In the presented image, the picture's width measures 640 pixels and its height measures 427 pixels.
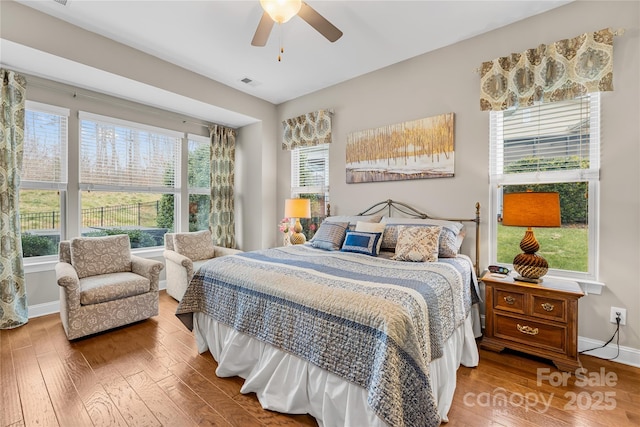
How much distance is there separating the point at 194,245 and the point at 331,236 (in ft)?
6.57

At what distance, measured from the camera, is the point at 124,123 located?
3855 mm

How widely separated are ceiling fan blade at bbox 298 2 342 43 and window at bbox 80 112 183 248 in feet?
10.2

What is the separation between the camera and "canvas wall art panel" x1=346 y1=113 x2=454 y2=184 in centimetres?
308

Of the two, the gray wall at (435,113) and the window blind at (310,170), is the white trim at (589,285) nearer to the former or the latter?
the gray wall at (435,113)

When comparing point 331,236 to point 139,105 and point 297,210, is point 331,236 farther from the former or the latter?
point 139,105

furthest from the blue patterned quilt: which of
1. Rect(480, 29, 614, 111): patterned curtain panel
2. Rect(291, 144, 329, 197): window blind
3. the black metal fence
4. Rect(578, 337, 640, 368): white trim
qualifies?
the black metal fence

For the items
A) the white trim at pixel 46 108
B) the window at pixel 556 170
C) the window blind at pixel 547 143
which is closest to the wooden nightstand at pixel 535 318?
the window at pixel 556 170

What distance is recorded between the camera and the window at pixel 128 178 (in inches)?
144

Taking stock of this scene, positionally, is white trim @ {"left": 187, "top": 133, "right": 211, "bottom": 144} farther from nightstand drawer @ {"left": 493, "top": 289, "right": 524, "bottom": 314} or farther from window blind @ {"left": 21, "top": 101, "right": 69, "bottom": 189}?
nightstand drawer @ {"left": 493, "top": 289, "right": 524, "bottom": 314}

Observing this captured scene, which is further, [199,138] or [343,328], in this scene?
[199,138]

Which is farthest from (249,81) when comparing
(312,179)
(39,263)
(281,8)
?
(39,263)

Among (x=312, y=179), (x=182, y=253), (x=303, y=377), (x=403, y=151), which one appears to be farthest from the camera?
(x=312, y=179)

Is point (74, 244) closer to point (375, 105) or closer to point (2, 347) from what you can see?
point (2, 347)

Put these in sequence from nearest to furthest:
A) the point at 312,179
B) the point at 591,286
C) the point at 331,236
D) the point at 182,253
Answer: the point at 591,286
the point at 331,236
the point at 182,253
the point at 312,179
